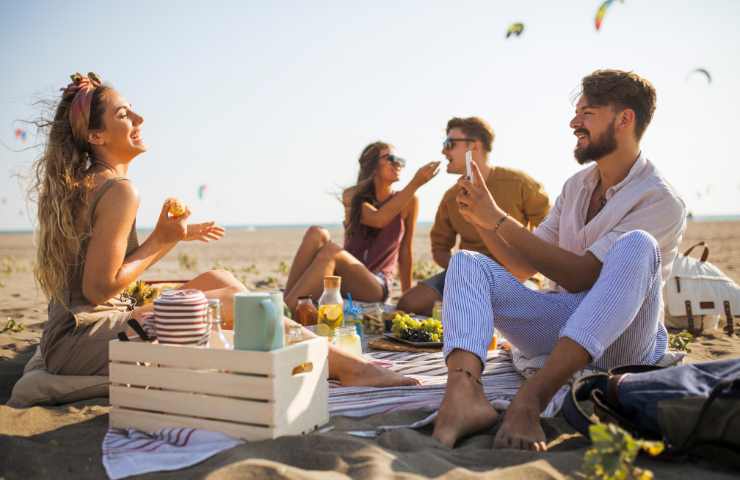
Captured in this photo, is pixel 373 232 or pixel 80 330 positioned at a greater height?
pixel 373 232

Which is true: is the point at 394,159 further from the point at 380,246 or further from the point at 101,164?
the point at 101,164

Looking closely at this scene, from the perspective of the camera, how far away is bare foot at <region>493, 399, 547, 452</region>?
2.41 metres

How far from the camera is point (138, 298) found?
463 centimetres

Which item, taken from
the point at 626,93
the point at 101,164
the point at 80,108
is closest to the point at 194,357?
the point at 101,164

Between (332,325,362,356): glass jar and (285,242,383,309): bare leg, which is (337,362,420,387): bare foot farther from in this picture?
(285,242,383,309): bare leg

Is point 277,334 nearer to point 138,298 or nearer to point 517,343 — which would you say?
point 517,343

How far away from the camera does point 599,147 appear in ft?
11.5

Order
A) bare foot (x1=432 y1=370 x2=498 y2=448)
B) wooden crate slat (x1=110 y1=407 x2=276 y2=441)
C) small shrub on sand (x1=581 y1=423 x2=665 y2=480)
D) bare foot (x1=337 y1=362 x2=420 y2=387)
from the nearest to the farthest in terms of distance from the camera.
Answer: small shrub on sand (x1=581 y1=423 x2=665 y2=480) → wooden crate slat (x1=110 y1=407 x2=276 y2=441) → bare foot (x1=432 y1=370 x2=498 y2=448) → bare foot (x1=337 y1=362 x2=420 y2=387)

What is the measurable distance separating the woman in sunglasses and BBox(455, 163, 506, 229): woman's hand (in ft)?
8.54

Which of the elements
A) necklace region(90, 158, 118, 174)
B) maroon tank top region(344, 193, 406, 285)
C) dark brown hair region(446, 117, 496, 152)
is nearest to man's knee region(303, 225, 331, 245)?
maroon tank top region(344, 193, 406, 285)

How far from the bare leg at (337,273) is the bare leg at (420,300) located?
38 cm

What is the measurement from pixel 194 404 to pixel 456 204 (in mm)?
3916

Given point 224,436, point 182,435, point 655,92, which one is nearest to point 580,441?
point 224,436

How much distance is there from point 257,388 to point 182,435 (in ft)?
1.20
